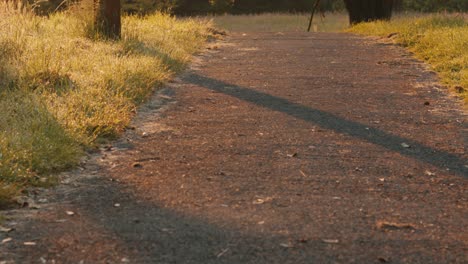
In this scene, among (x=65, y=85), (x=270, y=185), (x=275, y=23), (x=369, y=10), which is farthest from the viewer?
(x=275, y=23)

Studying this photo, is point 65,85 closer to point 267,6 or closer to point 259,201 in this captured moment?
point 259,201

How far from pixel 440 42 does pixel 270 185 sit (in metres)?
8.81

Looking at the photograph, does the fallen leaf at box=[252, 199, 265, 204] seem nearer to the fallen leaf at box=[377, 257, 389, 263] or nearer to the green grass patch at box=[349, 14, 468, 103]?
the fallen leaf at box=[377, 257, 389, 263]

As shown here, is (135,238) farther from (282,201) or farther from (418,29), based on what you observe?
(418,29)

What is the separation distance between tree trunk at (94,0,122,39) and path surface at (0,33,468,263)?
349cm

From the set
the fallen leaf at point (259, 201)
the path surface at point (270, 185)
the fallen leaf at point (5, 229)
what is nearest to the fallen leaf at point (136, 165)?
the path surface at point (270, 185)

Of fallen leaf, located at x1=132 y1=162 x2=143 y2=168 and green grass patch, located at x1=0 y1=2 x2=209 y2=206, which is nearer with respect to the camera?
green grass patch, located at x1=0 y1=2 x2=209 y2=206

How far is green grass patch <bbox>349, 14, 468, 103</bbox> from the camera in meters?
10.4

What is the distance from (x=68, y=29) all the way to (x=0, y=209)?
29.5 feet

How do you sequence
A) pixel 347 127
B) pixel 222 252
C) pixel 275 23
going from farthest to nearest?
pixel 275 23
pixel 347 127
pixel 222 252

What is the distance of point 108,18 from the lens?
12.8m

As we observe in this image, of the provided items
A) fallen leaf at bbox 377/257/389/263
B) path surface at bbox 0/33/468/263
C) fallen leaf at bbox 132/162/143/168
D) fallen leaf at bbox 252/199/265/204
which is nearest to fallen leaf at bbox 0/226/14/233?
path surface at bbox 0/33/468/263

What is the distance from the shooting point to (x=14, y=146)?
19.0 feet

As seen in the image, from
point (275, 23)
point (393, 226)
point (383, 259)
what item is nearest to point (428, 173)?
point (393, 226)
